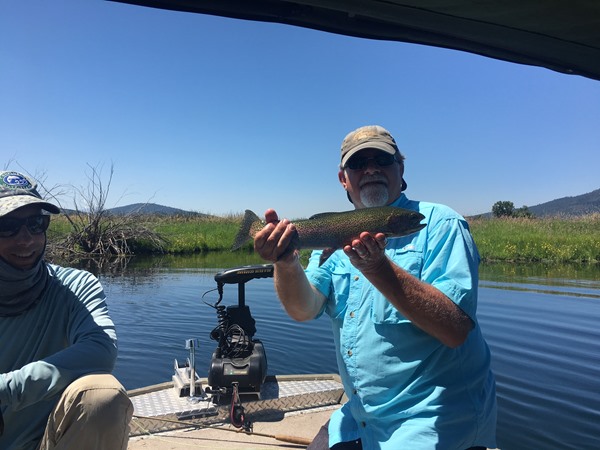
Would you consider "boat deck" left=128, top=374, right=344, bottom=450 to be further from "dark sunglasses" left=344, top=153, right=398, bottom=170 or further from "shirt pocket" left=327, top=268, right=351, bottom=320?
"dark sunglasses" left=344, top=153, right=398, bottom=170

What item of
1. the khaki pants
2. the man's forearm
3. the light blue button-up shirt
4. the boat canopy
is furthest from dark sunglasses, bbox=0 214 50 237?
the light blue button-up shirt

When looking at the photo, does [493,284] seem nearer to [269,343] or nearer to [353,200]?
[269,343]

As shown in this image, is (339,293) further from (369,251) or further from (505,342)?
(505,342)

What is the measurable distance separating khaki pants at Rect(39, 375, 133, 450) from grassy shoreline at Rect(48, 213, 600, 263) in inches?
1146

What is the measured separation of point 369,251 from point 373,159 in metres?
0.78

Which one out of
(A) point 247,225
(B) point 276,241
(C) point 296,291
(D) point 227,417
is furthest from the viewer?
(D) point 227,417

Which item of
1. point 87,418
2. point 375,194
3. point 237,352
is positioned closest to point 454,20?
point 375,194

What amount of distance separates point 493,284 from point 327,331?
993cm

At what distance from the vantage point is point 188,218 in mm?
49875

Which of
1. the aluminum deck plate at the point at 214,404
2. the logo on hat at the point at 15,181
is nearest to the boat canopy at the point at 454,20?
the logo on hat at the point at 15,181

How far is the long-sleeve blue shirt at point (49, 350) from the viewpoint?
8.23 feet

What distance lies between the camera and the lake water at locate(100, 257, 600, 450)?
6.79 metres

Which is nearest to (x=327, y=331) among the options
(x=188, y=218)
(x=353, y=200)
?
(x=353, y=200)

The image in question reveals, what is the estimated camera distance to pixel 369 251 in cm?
232
